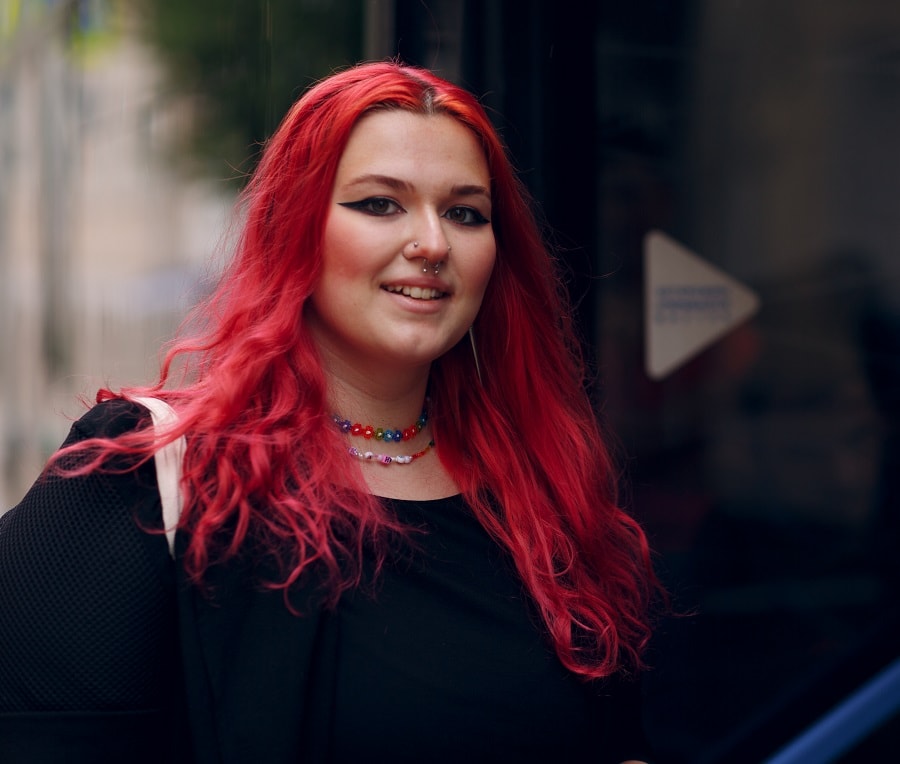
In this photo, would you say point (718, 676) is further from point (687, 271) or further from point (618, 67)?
point (618, 67)

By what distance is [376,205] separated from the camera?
164cm

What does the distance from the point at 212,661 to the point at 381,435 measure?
0.46m

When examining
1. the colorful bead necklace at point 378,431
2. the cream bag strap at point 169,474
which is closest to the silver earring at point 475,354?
the colorful bead necklace at point 378,431

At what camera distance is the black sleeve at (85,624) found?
4.51ft

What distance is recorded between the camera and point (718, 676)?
10.5 feet

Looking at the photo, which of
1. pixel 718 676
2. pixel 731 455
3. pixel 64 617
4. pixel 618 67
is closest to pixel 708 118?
pixel 618 67

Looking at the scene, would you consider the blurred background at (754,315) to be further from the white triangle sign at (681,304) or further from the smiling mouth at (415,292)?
the smiling mouth at (415,292)

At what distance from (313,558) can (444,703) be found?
0.26 meters

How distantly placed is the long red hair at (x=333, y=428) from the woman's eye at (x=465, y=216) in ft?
0.30

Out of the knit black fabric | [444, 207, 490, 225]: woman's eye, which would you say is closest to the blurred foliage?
[444, 207, 490, 225]: woman's eye

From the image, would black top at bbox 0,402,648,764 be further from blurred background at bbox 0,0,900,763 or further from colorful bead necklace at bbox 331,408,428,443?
blurred background at bbox 0,0,900,763

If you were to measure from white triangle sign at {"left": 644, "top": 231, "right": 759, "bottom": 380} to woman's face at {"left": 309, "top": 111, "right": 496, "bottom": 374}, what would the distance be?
154 centimetres

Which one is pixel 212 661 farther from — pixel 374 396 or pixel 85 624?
pixel 374 396

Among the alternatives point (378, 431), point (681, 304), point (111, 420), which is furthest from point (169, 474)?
point (681, 304)
